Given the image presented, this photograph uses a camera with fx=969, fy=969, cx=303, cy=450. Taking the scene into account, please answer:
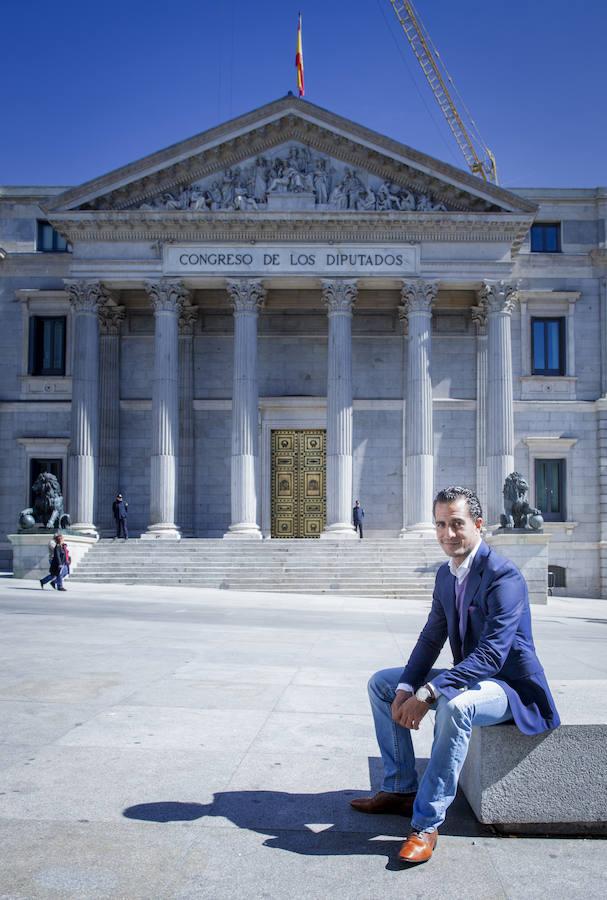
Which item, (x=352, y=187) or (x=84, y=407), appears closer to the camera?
(x=84, y=407)

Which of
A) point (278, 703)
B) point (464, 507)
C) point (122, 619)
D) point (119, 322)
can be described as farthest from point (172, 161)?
point (464, 507)

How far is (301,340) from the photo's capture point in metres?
Result: 45.7

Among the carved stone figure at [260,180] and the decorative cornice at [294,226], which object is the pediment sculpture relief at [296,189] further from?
the decorative cornice at [294,226]

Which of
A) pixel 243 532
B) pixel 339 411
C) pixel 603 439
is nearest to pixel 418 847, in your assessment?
pixel 243 532

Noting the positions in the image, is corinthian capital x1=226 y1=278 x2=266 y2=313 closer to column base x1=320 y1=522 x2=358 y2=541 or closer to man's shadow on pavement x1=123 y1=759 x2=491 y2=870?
column base x1=320 y1=522 x2=358 y2=541

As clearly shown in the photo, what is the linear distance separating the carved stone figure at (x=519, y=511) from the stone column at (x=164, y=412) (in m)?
13.5

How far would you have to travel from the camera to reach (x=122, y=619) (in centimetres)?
2088

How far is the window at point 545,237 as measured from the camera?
45656mm

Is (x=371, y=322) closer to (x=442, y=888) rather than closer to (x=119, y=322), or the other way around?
(x=119, y=322)

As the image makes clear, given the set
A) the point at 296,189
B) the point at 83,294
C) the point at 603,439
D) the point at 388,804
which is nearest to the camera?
the point at 388,804

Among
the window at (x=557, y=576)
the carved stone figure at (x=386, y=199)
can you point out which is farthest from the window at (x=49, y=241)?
the window at (x=557, y=576)

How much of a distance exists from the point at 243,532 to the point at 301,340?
10.8 meters

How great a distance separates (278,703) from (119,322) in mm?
36903

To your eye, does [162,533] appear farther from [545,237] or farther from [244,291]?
[545,237]
